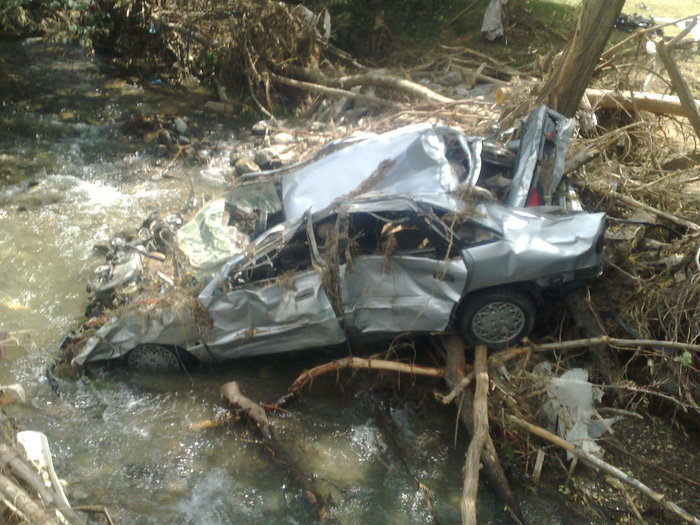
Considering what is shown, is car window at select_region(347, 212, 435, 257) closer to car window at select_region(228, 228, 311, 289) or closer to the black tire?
car window at select_region(228, 228, 311, 289)

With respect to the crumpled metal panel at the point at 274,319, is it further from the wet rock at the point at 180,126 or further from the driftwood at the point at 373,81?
the wet rock at the point at 180,126

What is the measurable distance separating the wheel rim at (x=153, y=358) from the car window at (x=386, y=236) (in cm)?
231

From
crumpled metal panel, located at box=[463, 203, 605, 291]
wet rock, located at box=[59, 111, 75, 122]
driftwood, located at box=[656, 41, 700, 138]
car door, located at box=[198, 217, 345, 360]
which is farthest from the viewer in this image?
wet rock, located at box=[59, 111, 75, 122]

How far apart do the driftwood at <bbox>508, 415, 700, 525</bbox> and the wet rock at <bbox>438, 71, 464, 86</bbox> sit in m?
8.17

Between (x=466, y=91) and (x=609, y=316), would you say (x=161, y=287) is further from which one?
(x=466, y=91)

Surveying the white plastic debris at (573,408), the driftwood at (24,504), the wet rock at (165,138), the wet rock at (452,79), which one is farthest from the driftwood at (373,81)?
the driftwood at (24,504)

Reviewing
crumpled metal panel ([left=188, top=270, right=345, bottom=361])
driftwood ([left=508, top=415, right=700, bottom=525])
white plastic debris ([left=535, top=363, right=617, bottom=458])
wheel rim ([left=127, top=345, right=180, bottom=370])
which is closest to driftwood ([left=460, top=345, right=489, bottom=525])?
driftwood ([left=508, top=415, right=700, bottom=525])

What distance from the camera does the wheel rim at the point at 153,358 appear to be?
675cm

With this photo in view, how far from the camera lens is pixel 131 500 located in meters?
5.66

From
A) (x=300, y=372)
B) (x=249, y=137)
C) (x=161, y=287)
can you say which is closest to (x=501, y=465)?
(x=300, y=372)

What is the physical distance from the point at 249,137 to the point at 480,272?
7.71m

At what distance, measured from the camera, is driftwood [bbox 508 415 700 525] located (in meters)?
4.82

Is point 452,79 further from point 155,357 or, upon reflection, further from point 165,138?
point 155,357

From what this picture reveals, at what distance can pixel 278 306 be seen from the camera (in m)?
6.26
